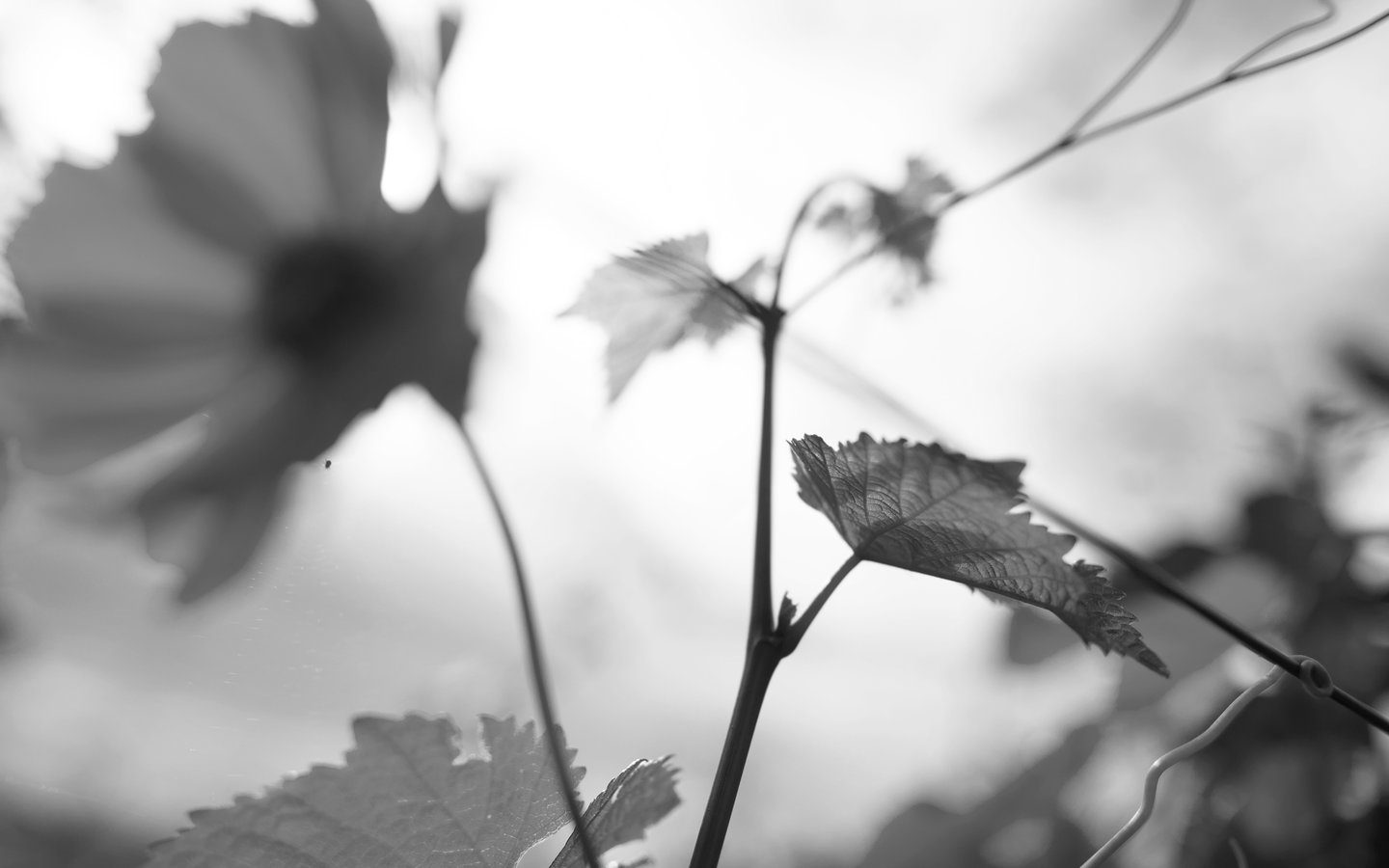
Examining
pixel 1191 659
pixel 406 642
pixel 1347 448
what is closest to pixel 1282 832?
pixel 1191 659

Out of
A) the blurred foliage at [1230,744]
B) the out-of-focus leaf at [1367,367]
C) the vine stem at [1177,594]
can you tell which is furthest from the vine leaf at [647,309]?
the out-of-focus leaf at [1367,367]

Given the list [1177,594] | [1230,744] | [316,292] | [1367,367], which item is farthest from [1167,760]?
[1367,367]

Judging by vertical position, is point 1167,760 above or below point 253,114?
below

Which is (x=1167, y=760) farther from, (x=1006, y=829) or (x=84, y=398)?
(x=1006, y=829)

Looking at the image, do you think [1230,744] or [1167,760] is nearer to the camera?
[1167,760]

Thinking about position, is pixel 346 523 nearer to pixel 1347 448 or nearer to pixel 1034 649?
pixel 1034 649

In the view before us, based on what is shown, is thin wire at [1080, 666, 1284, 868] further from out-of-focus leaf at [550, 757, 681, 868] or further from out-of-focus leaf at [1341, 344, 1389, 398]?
out-of-focus leaf at [1341, 344, 1389, 398]

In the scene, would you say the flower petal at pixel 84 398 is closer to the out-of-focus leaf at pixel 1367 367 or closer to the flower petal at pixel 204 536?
the flower petal at pixel 204 536
